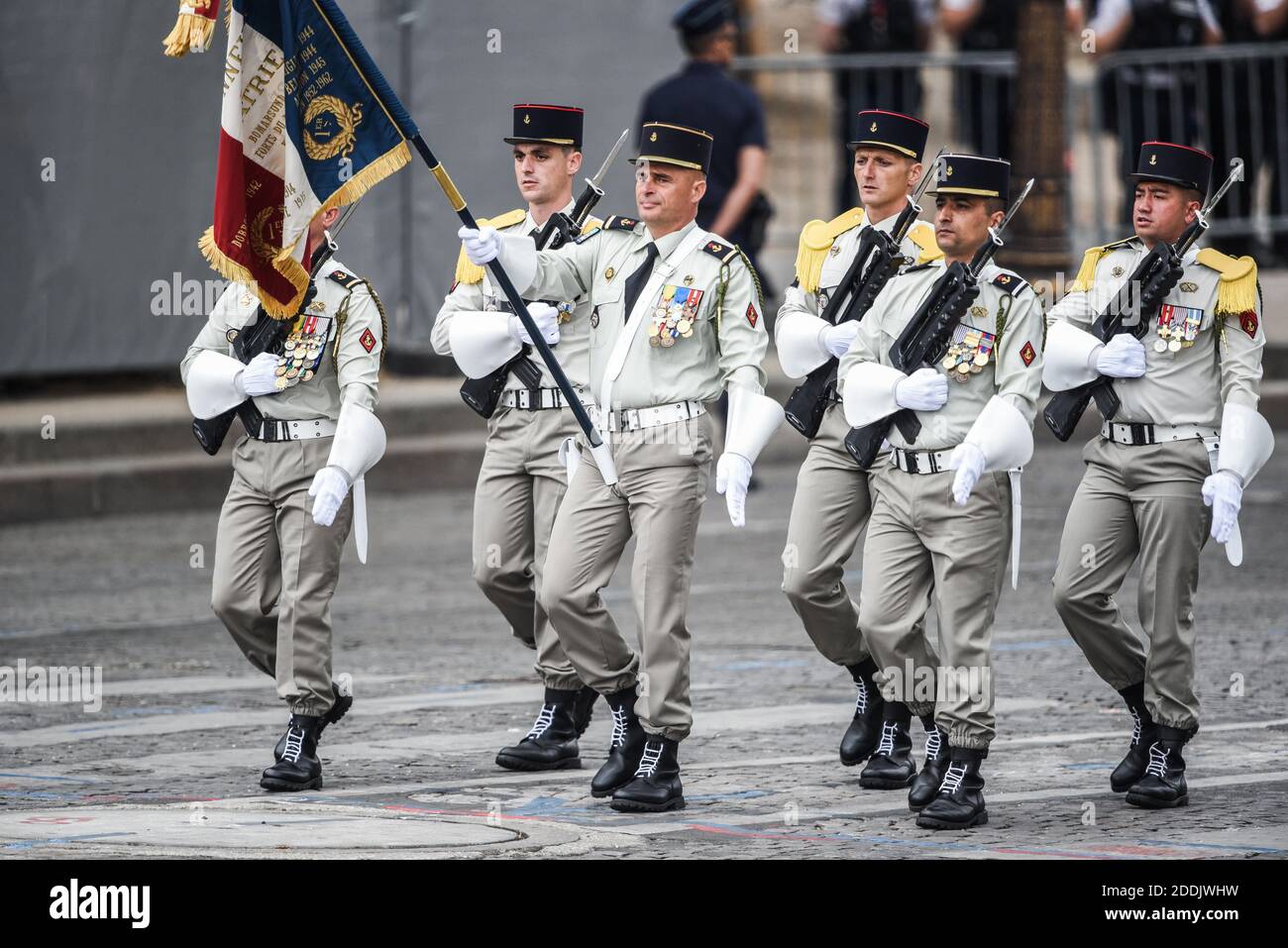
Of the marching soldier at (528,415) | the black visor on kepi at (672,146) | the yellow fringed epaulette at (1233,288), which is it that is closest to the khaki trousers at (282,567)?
the marching soldier at (528,415)

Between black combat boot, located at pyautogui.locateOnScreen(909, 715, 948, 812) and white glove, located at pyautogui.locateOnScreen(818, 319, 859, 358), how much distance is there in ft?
4.30

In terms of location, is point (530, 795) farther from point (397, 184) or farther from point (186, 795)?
point (397, 184)

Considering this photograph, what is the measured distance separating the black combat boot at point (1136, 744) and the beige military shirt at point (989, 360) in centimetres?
103

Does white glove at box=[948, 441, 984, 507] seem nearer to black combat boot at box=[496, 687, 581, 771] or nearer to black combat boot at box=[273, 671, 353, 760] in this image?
black combat boot at box=[496, 687, 581, 771]

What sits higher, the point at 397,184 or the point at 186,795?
the point at 397,184

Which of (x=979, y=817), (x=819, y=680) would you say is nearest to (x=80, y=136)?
(x=819, y=680)

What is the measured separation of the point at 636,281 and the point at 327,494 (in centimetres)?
120

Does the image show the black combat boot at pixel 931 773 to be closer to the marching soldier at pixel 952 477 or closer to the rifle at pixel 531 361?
the marching soldier at pixel 952 477

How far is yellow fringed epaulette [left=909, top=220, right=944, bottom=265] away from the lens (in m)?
8.53

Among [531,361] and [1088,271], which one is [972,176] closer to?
[1088,271]

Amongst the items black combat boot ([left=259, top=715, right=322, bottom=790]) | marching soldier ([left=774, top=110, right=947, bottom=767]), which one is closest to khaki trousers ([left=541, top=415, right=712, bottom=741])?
marching soldier ([left=774, top=110, right=947, bottom=767])

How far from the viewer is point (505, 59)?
17.8m

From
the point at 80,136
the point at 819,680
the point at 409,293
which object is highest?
the point at 80,136

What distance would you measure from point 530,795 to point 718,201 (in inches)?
304
